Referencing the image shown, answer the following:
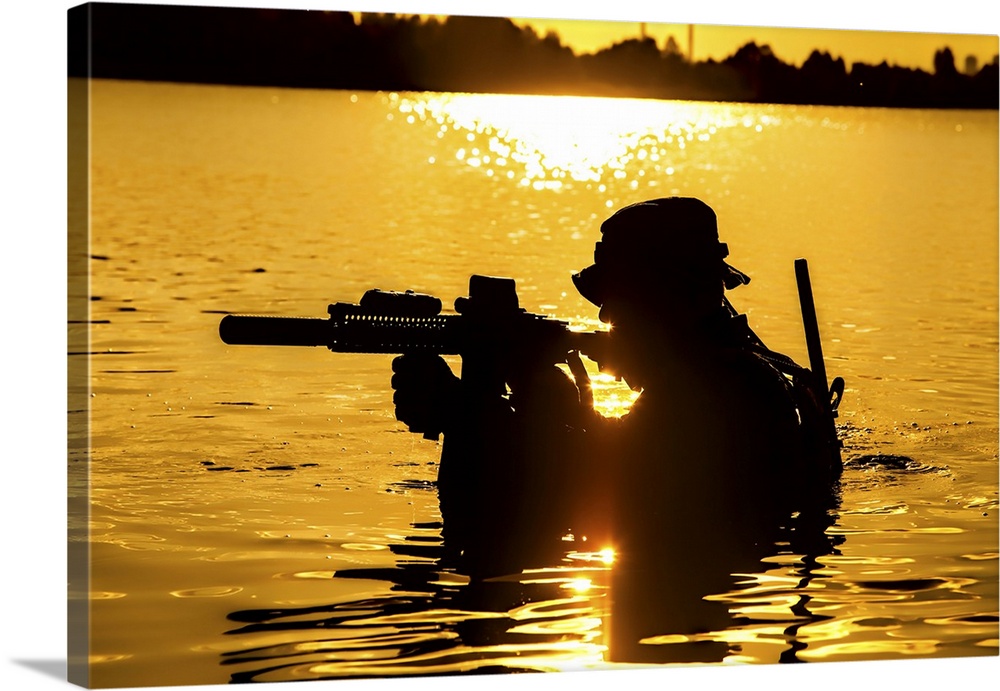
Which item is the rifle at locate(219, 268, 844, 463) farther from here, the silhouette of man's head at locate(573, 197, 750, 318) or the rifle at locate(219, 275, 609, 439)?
the silhouette of man's head at locate(573, 197, 750, 318)

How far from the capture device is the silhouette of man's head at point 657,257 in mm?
7871

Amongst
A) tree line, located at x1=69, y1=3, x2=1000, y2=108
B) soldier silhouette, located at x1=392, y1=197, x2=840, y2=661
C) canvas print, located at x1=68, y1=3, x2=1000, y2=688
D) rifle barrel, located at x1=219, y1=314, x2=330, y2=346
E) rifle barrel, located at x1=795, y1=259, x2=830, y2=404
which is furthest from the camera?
rifle barrel, located at x1=795, y1=259, x2=830, y2=404

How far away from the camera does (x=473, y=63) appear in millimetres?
8383

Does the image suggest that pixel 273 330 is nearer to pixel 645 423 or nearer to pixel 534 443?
pixel 534 443

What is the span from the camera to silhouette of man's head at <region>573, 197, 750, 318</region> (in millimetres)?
7871

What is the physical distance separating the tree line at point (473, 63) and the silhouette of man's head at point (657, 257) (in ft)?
2.71

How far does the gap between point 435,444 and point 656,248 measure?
2.54 m

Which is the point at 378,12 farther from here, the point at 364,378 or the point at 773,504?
the point at 364,378

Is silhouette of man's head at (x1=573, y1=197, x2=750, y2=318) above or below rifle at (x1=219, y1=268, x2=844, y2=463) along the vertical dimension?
above

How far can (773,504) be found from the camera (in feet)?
28.0

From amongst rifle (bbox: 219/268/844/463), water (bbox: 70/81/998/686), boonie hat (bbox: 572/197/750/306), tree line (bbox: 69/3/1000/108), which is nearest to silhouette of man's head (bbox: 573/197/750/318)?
boonie hat (bbox: 572/197/750/306)

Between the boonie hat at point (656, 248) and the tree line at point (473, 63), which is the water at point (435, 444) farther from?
the boonie hat at point (656, 248)

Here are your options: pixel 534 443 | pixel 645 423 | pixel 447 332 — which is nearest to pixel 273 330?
pixel 447 332

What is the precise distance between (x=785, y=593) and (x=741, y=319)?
50.5 inches
